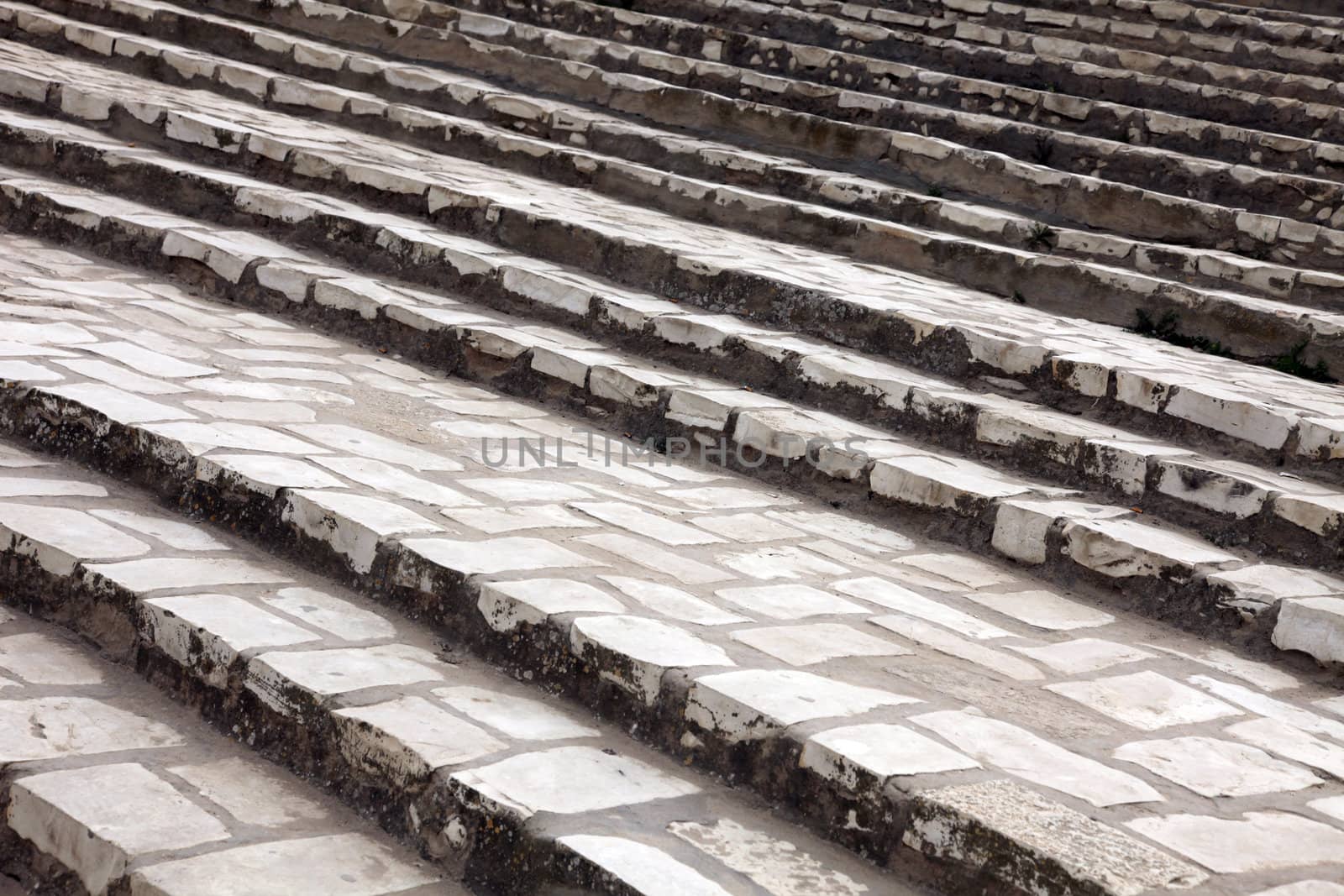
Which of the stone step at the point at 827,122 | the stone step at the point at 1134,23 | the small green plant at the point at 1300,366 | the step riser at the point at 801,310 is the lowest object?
the step riser at the point at 801,310

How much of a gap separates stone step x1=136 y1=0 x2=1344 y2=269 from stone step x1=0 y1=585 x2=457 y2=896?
5.05 meters

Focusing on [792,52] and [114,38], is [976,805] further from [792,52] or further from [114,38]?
[114,38]

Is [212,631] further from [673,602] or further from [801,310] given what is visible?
[801,310]

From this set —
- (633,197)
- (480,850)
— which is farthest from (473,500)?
(633,197)

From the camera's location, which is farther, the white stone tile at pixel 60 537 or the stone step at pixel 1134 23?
the stone step at pixel 1134 23

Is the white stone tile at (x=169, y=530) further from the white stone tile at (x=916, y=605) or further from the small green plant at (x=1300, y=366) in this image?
the small green plant at (x=1300, y=366)

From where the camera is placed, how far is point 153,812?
2281mm

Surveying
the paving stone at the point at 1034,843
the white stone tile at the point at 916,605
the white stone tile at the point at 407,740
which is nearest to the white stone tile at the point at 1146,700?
the white stone tile at the point at 916,605

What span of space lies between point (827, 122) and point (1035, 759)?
5202 mm

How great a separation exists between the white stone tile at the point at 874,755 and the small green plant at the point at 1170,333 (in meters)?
3.40

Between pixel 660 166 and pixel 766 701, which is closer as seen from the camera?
pixel 766 701

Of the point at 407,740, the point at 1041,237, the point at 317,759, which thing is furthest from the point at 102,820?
the point at 1041,237

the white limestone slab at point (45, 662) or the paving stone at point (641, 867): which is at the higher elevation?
the paving stone at point (641, 867)

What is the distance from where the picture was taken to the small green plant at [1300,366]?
4.98 metres
